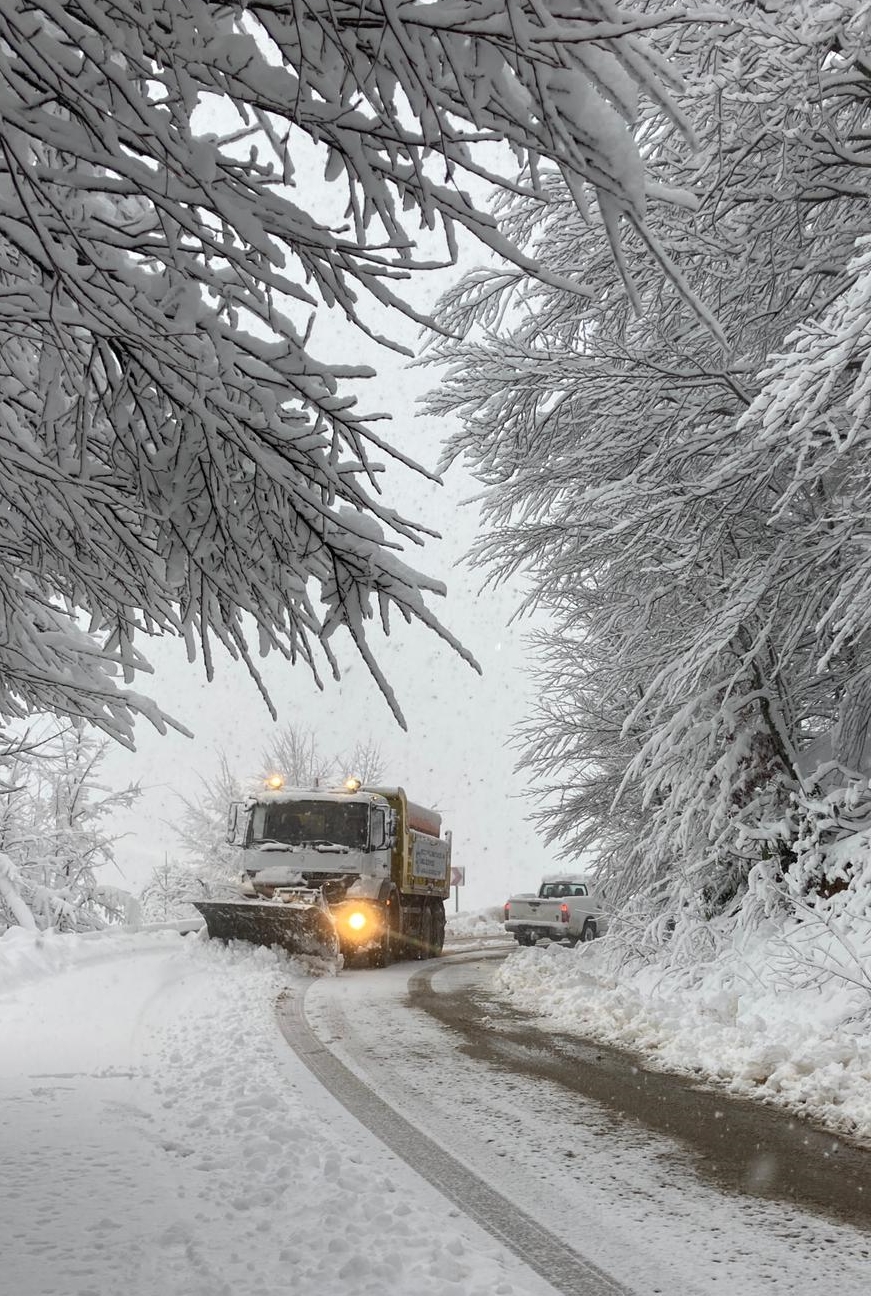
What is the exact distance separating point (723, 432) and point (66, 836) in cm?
2403

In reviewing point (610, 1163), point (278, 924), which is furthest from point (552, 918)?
point (610, 1163)

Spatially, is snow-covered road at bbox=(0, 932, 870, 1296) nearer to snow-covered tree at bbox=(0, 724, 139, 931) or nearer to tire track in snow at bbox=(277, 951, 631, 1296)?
tire track in snow at bbox=(277, 951, 631, 1296)

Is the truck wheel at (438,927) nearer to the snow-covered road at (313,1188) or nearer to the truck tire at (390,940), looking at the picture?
the truck tire at (390,940)

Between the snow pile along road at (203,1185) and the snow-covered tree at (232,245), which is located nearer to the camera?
the snow-covered tree at (232,245)

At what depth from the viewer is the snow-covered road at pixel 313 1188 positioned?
3.88 meters

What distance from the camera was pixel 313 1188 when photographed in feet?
16.1

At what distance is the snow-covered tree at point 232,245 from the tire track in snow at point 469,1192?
2.38 m

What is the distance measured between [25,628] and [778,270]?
621 cm

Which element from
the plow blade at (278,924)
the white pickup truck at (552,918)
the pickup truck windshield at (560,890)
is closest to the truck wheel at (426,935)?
the white pickup truck at (552,918)

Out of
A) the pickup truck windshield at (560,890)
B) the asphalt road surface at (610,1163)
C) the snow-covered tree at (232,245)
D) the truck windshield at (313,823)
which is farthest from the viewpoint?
the pickup truck windshield at (560,890)

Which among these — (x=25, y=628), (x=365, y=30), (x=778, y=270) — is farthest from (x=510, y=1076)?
(x=365, y=30)

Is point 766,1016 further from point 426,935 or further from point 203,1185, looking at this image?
point 426,935

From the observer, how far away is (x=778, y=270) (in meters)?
8.21

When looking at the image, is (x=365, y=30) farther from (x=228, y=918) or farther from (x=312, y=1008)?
(x=228, y=918)
